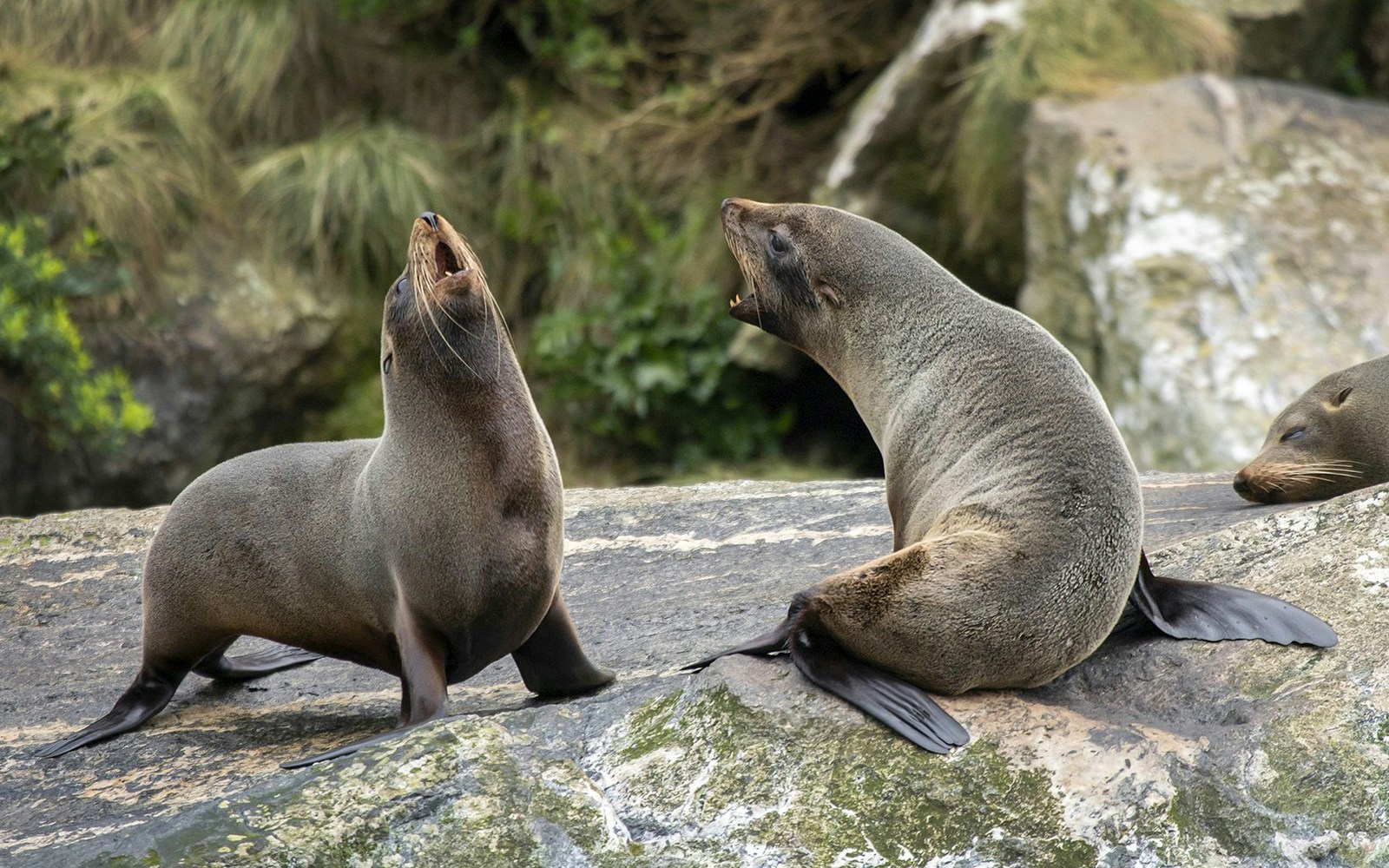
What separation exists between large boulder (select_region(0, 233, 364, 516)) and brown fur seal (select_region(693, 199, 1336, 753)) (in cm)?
591

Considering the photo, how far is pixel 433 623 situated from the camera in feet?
11.6

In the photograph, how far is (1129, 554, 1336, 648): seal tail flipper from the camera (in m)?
3.37

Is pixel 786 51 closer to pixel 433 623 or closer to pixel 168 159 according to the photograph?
pixel 168 159

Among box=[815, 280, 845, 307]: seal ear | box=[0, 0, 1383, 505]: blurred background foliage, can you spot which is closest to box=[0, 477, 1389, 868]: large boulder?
box=[815, 280, 845, 307]: seal ear

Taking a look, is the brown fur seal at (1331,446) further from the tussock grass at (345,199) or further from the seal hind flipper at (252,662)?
the tussock grass at (345,199)

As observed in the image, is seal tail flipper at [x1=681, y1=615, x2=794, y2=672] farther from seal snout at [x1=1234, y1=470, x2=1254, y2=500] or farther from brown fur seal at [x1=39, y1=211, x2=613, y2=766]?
seal snout at [x1=1234, y1=470, x2=1254, y2=500]

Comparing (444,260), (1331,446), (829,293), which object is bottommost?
(1331,446)

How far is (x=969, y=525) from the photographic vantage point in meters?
3.41

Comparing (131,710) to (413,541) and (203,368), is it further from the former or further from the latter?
(203,368)

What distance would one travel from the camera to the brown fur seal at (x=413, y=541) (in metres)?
3.52

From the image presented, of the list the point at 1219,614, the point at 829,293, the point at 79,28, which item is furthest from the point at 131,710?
the point at 79,28

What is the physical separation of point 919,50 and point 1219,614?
5.95m

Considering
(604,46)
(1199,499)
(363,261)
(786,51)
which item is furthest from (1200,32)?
(363,261)

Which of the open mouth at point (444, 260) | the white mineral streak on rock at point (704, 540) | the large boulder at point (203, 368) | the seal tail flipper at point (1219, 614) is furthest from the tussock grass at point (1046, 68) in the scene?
the open mouth at point (444, 260)
